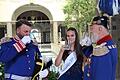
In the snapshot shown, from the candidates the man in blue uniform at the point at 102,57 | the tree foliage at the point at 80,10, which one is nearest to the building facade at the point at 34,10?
the tree foliage at the point at 80,10

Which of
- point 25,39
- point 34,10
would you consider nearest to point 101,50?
point 25,39

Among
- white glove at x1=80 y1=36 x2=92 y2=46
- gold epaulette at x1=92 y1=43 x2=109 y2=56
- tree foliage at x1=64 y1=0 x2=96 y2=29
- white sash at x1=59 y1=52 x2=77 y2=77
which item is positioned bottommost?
white sash at x1=59 y1=52 x2=77 y2=77

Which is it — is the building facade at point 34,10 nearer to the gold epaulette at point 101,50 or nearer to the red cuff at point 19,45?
the red cuff at point 19,45

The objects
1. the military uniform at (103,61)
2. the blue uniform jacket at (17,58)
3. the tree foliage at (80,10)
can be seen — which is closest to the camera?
the military uniform at (103,61)

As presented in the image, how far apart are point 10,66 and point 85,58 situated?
37.8 inches

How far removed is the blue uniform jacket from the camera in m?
5.04

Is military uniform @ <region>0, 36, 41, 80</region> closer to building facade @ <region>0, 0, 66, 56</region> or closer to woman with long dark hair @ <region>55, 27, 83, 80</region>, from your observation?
woman with long dark hair @ <region>55, 27, 83, 80</region>

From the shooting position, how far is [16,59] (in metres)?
5.12

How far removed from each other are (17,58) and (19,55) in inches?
1.8

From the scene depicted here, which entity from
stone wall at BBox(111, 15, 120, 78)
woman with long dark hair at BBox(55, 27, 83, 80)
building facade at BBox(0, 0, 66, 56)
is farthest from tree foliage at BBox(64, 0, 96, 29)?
woman with long dark hair at BBox(55, 27, 83, 80)

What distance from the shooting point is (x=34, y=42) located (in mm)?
5320

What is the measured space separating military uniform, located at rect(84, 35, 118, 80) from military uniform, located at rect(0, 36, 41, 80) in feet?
3.18

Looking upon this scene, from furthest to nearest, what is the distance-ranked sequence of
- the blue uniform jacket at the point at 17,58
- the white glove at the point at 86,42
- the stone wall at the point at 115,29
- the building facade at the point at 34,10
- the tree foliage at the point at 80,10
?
1. the building facade at the point at 34,10
2. the tree foliage at the point at 80,10
3. the stone wall at the point at 115,29
4. the white glove at the point at 86,42
5. the blue uniform jacket at the point at 17,58

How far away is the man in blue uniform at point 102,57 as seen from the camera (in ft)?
14.2
